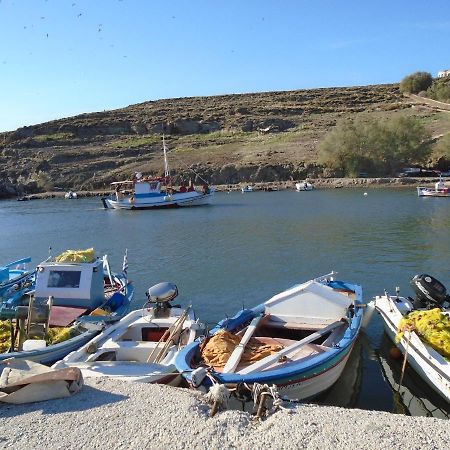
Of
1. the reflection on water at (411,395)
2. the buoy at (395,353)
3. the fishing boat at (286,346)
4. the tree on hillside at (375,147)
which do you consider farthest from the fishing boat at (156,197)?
the reflection on water at (411,395)

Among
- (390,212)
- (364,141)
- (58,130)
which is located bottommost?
(390,212)

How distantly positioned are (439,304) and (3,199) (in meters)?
83.7

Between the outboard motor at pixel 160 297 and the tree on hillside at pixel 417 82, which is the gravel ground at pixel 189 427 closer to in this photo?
the outboard motor at pixel 160 297

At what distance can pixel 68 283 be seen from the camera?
15062mm

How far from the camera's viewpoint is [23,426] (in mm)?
7906

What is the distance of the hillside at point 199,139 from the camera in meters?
83.8

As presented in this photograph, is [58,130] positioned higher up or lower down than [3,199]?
higher up

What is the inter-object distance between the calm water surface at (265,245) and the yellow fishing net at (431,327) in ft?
4.58

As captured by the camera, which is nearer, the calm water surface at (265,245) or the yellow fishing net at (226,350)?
the yellow fishing net at (226,350)

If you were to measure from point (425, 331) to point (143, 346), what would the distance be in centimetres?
608

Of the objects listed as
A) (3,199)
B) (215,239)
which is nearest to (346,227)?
(215,239)

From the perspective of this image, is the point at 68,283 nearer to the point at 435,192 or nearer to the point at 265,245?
the point at 265,245

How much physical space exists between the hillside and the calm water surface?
1023 inches

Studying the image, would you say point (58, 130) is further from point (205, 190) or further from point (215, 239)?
point (215, 239)
